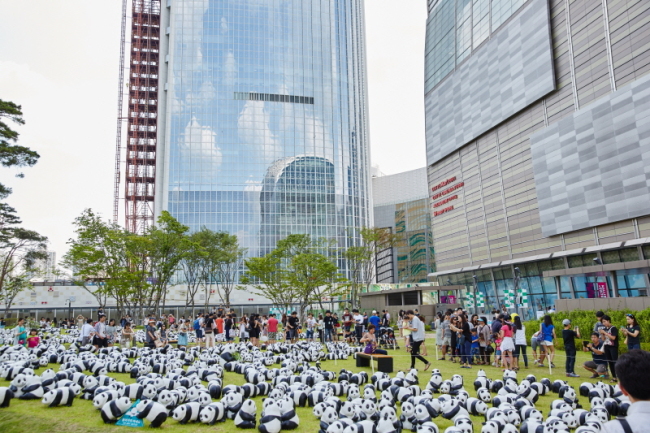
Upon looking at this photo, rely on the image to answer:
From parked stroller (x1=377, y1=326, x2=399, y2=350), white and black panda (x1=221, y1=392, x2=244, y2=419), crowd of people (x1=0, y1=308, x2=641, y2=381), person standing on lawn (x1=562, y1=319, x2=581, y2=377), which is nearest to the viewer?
white and black panda (x1=221, y1=392, x2=244, y2=419)

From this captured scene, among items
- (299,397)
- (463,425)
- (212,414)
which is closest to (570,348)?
(463,425)

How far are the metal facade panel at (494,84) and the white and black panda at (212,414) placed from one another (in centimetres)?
4864

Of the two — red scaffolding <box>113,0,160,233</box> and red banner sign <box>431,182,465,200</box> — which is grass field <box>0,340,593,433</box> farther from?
red scaffolding <box>113,0,160,233</box>

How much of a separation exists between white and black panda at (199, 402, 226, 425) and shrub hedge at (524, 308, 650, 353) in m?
14.8

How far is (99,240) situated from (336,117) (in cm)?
6276

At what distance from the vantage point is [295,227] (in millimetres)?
85125

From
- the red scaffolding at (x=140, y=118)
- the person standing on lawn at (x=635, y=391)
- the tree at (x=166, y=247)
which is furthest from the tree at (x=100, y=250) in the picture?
the red scaffolding at (x=140, y=118)

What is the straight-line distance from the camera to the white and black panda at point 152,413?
8367 millimetres

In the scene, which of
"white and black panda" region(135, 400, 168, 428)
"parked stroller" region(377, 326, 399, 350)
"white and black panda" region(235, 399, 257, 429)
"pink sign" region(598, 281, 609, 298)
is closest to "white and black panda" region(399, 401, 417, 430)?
"white and black panda" region(235, 399, 257, 429)

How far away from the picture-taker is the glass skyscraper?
273 feet

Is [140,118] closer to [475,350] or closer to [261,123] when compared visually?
[261,123]

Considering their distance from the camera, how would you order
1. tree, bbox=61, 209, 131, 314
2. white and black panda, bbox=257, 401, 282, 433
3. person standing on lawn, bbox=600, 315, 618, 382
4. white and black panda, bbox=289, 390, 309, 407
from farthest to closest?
tree, bbox=61, 209, 131, 314 → person standing on lawn, bbox=600, 315, 618, 382 → white and black panda, bbox=289, 390, 309, 407 → white and black panda, bbox=257, 401, 282, 433

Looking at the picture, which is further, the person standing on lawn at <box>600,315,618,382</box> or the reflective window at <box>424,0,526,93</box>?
the reflective window at <box>424,0,526,93</box>

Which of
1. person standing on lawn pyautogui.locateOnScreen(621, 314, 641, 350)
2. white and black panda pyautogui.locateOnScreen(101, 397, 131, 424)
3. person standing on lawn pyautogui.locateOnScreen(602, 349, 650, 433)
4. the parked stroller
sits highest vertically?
person standing on lawn pyautogui.locateOnScreen(602, 349, 650, 433)
